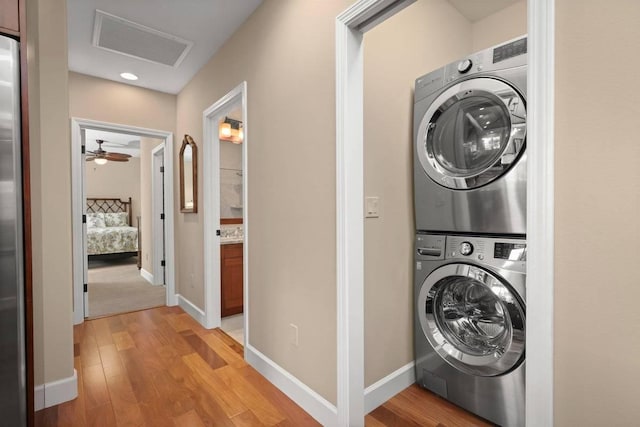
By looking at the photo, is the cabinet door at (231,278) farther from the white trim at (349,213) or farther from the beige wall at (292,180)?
the white trim at (349,213)

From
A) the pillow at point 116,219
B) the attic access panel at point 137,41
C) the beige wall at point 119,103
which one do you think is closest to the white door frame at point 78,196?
the beige wall at point 119,103

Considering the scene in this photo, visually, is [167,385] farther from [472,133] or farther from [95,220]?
[95,220]

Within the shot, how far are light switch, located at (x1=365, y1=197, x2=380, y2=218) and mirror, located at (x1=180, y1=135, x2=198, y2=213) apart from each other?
217cm

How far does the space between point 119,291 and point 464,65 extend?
505cm

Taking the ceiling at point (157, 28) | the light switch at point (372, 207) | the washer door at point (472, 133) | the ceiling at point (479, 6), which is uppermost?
the ceiling at point (479, 6)

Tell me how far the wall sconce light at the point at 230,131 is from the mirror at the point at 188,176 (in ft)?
1.28

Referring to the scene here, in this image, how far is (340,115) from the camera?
5.12 feet

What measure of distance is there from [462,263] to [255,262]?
1.43m

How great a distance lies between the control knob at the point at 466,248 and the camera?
1.73 metres

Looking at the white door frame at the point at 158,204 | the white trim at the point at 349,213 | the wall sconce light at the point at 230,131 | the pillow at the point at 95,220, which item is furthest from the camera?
the pillow at the point at 95,220

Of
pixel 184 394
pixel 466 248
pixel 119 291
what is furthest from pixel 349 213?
pixel 119 291

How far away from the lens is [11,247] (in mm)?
1283

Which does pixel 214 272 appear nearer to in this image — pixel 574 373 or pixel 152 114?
pixel 152 114

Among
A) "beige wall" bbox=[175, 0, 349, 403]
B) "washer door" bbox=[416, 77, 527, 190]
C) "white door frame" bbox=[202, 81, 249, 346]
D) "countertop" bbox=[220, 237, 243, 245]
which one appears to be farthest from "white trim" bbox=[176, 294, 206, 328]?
"washer door" bbox=[416, 77, 527, 190]
